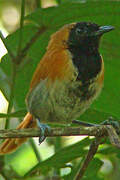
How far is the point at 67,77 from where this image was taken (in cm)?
290

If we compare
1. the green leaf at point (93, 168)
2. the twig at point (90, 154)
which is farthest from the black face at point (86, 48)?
the twig at point (90, 154)

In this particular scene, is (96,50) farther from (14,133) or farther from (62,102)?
(14,133)

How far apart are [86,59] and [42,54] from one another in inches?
16.3

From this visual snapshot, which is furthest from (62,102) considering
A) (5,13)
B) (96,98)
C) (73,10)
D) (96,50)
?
(5,13)

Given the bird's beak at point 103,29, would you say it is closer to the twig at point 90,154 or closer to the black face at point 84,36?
the black face at point 84,36

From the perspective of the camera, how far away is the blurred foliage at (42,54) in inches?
98.3

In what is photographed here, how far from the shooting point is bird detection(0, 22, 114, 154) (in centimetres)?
293

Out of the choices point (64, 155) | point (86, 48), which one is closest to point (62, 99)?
point (86, 48)

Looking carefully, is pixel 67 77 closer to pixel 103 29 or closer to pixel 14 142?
pixel 103 29

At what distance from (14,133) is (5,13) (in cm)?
405

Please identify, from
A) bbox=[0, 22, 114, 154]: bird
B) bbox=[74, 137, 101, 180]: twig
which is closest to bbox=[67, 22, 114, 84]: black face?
bbox=[0, 22, 114, 154]: bird

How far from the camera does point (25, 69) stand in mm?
3172

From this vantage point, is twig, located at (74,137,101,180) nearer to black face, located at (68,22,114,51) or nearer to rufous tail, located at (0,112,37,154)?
rufous tail, located at (0,112,37,154)

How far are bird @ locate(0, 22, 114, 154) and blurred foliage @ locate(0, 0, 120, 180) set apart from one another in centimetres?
7
